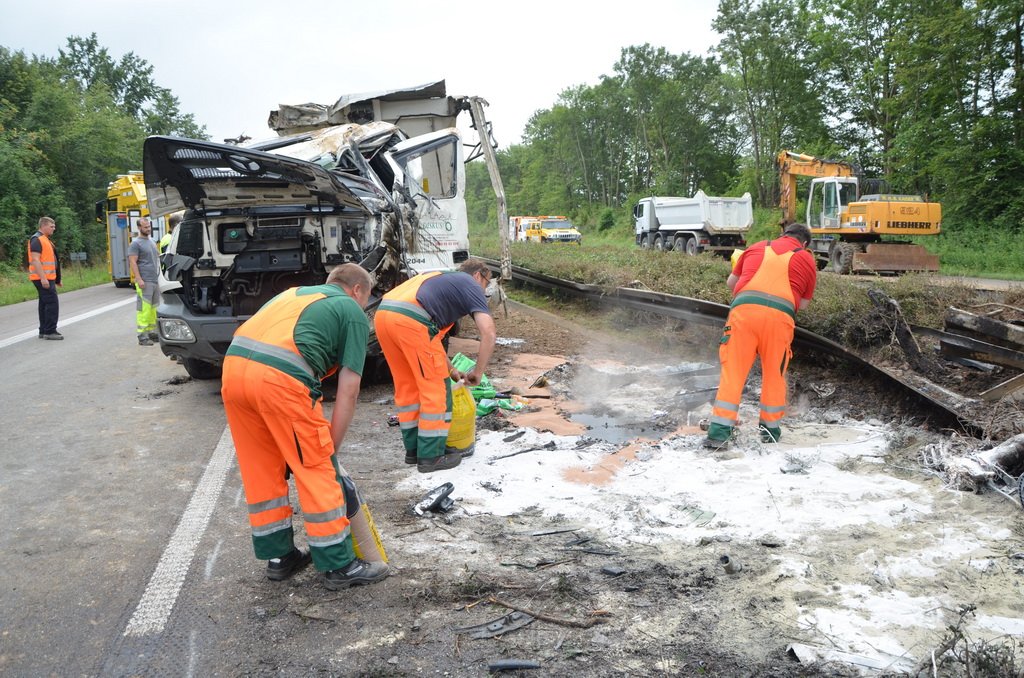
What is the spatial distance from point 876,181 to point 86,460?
20.7 meters

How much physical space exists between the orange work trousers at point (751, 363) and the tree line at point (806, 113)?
18608mm

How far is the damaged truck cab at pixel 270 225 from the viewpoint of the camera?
6016 millimetres

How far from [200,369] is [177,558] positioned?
4.22 metres

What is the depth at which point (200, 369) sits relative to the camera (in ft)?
23.8

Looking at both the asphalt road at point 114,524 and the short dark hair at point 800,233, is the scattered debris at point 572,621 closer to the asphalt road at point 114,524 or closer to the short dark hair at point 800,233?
the asphalt road at point 114,524

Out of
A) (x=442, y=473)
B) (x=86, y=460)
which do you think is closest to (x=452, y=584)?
(x=442, y=473)

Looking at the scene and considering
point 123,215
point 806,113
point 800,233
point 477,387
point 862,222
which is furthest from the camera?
point 806,113

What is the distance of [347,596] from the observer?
3033 millimetres

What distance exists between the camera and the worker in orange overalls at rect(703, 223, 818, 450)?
485 cm

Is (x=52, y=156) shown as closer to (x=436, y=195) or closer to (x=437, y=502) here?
(x=436, y=195)

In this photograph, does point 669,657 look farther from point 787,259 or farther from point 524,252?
point 524,252

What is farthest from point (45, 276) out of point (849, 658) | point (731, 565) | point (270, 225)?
point (849, 658)

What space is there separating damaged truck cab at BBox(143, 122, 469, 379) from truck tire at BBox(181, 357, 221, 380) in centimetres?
1

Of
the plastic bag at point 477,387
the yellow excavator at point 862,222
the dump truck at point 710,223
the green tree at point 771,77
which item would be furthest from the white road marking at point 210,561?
the green tree at point 771,77
